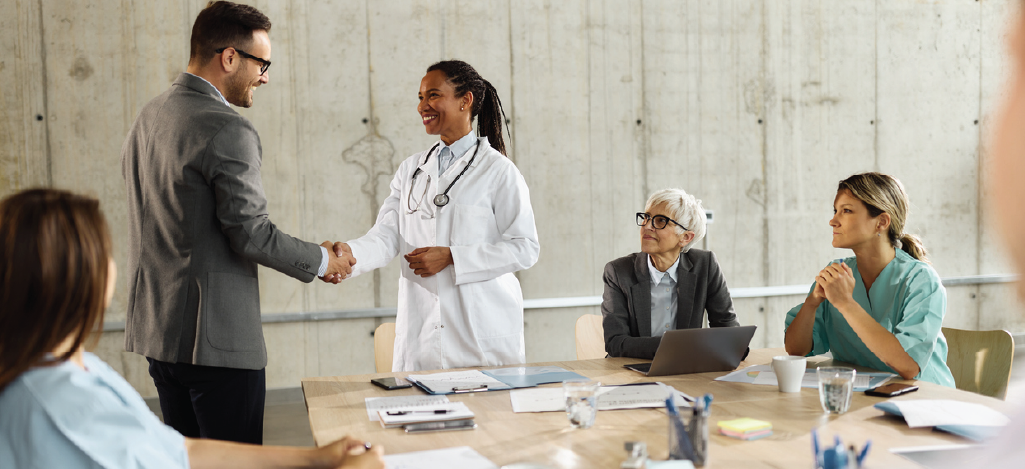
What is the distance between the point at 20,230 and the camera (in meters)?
1.06

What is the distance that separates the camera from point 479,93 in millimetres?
3025

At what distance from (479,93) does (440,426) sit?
5.80 feet

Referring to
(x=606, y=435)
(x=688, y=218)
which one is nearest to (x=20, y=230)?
(x=606, y=435)

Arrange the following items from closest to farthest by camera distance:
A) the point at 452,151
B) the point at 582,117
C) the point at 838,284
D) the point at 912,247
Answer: the point at 838,284
the point at 912,247
the point at 452,151
the point at 582,117

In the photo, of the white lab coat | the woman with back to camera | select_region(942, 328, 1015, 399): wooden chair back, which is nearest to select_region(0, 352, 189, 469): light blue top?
the woman with back to camera

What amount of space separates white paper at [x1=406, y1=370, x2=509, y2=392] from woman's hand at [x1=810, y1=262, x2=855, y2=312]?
1048 mm

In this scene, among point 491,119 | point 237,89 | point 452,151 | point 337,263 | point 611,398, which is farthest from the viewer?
point 491,119

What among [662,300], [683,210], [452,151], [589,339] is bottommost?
[589,339]

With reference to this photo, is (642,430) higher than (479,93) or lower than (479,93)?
lower

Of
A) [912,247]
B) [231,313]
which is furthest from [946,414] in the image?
[231,313]

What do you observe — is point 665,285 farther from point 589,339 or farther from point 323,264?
point 323,264

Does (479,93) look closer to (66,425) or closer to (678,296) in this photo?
(678,296)

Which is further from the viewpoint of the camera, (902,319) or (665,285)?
(665,285)

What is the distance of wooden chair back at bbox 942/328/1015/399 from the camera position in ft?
8.16
